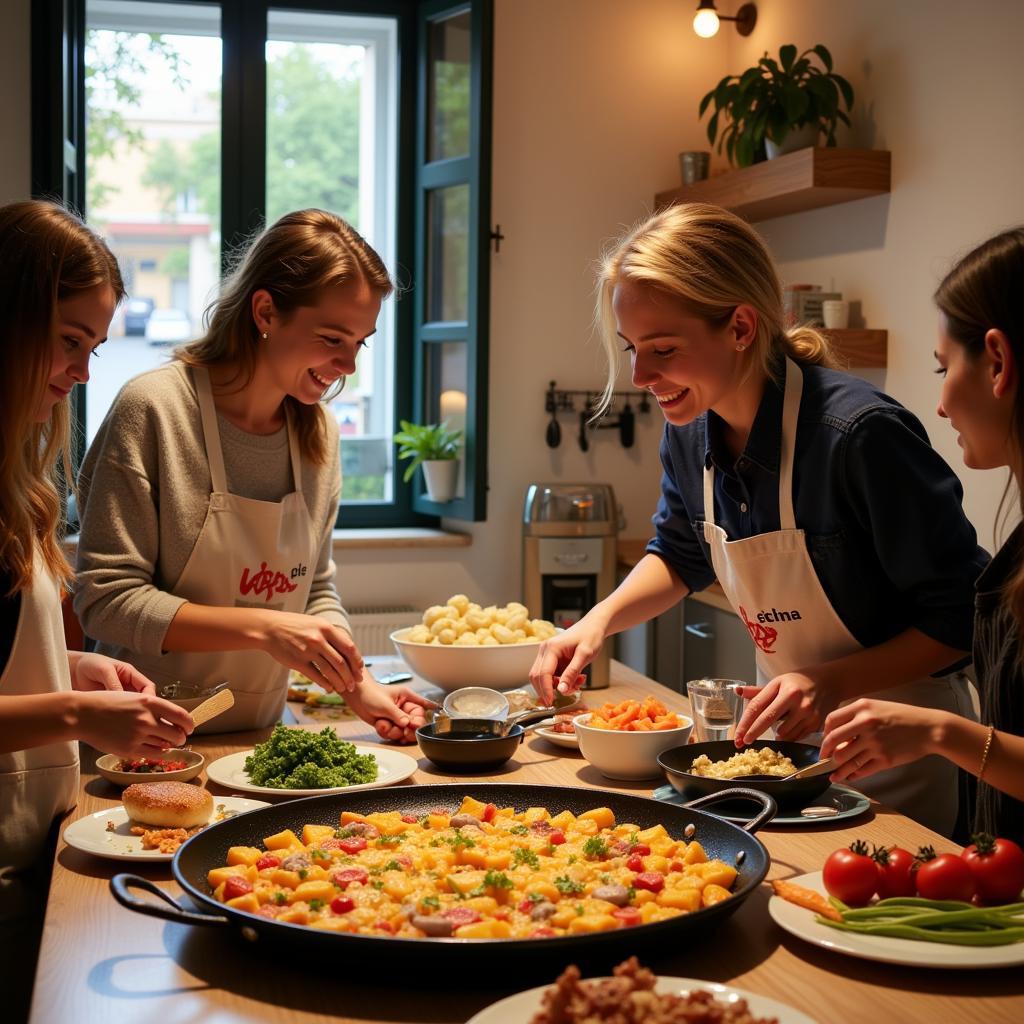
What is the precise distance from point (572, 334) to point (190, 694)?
129 inches

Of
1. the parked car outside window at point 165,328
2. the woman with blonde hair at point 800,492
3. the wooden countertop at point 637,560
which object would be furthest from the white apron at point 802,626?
the parked car outside window at point 165,328

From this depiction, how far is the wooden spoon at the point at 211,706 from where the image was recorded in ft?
5.58

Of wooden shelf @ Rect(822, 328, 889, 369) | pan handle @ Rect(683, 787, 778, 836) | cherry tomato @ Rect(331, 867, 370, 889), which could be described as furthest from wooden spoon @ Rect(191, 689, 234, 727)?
wooden shelf @ Rect(822, 328, 889, 369)

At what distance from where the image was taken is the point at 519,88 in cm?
477

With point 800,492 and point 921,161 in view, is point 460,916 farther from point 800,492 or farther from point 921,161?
point 921,161

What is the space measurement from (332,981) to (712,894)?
0.39m

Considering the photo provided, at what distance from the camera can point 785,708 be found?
1722mm

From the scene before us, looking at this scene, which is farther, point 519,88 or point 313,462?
point 519,88

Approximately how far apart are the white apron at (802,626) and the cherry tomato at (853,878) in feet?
2.27

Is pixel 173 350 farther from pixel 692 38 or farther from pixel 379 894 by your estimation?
pixel 692 38

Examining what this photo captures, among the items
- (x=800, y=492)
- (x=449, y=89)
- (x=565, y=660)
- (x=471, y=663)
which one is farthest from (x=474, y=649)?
(x=449, y=89)

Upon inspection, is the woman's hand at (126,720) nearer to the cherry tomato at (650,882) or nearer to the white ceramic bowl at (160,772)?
the white ceramic bowl at (160,772)

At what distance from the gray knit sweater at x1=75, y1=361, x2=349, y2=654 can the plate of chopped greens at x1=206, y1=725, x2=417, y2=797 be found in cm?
32

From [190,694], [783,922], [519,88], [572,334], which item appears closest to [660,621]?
[572,334]
